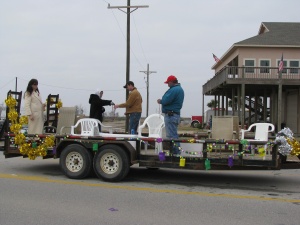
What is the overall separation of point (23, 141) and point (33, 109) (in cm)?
98

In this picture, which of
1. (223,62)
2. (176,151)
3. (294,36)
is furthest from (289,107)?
(176,151)

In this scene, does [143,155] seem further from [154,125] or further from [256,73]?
[256,73]

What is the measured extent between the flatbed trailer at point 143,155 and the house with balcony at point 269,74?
1849cm

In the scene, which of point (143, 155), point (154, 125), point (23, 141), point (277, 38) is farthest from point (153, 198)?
point (277, 38)

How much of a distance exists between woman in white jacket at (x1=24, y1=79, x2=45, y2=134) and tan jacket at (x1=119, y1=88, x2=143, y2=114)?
6.66 feet

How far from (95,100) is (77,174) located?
6.58 feet

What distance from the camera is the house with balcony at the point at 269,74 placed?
25812 millimetres

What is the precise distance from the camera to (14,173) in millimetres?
8562

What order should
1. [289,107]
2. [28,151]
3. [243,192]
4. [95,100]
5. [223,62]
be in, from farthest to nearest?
[223,62], [289,107], [95,100], [28,151], [243,192]

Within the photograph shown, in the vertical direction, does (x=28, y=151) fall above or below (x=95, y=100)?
below

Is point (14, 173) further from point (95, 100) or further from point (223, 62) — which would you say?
point (223, 62)

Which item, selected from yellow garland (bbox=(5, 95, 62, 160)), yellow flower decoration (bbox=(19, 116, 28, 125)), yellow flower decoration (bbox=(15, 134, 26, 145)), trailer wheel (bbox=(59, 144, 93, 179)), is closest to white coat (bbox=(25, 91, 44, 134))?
yellow flower decoration (bbox=(19, 116, 28, 125))

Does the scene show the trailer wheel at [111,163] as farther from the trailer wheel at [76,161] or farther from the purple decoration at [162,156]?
the purple decoration at [162,156]

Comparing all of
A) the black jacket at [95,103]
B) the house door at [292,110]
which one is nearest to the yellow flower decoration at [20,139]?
the black jacket at [95,103]
